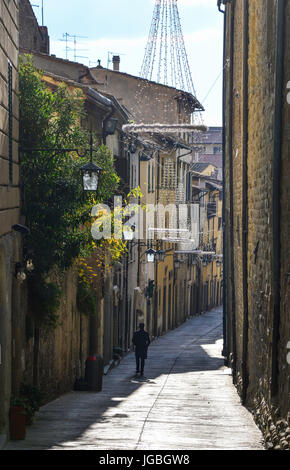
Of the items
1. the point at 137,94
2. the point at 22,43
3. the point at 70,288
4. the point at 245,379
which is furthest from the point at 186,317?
the point at 245,379

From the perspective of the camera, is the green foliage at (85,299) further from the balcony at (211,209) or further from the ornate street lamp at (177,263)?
the balcony at (211,209)

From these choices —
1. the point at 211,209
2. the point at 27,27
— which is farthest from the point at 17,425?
the point at 211,209

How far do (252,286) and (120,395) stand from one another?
501 centimetres

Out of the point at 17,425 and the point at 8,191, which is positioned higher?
the point at 8,191

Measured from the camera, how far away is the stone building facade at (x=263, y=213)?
1063 centimetres

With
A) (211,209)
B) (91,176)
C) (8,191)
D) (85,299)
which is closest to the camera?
(8,191)

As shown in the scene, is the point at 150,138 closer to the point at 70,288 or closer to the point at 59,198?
the point at 70,288

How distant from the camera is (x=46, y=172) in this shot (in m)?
14.4

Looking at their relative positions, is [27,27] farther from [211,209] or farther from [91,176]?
[211,209]

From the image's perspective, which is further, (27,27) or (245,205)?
(27,27)

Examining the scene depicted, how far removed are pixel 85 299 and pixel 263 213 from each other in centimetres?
936

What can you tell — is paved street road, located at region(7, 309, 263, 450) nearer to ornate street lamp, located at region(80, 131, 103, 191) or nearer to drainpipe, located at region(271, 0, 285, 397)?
drainpipe, located at region(271, 0, 285, 397)

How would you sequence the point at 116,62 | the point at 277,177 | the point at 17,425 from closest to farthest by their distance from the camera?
1. the point at 277,177
2. the point at 17,425
3. the point at 116,62

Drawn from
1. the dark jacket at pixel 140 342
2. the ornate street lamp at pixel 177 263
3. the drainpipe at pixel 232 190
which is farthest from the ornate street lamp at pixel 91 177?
the ornate street lamp at pixel 177 263
